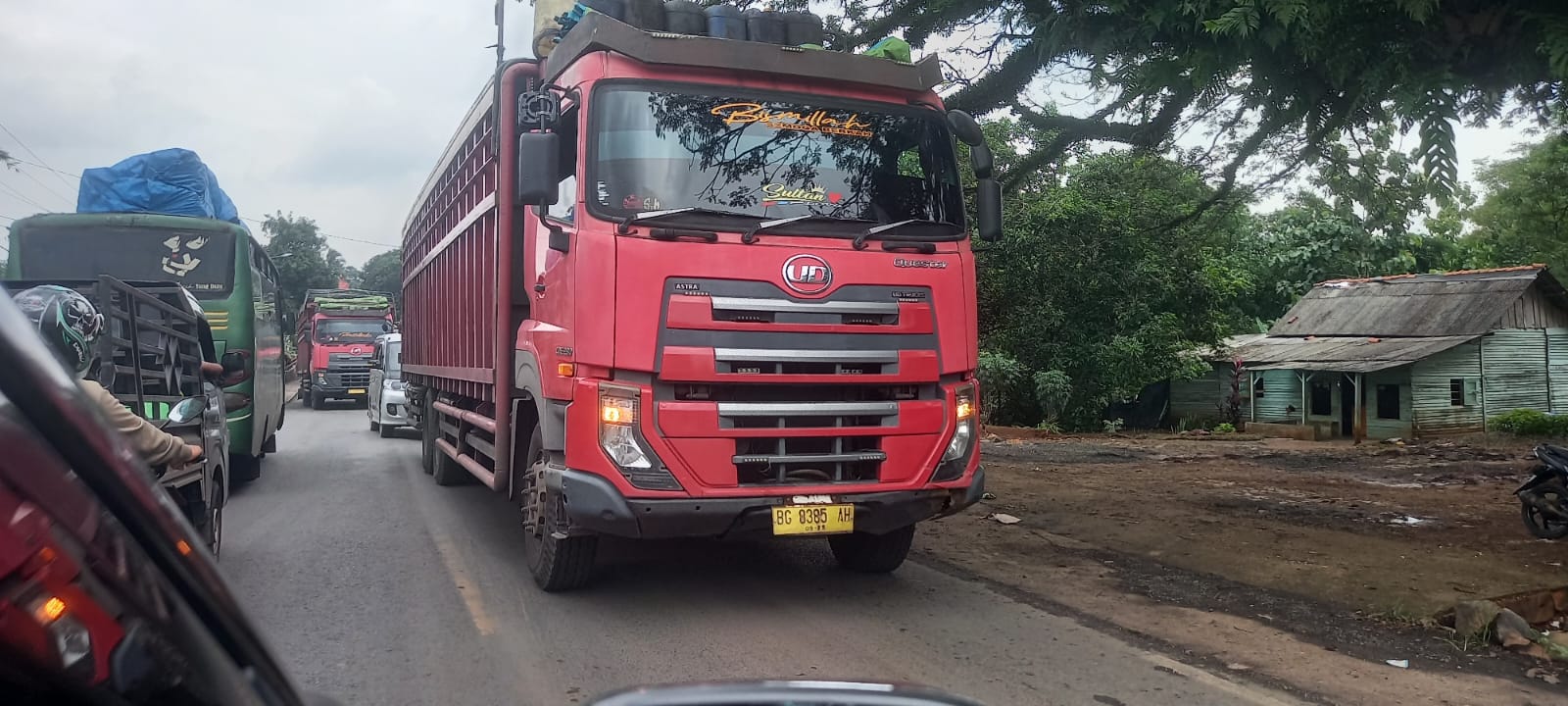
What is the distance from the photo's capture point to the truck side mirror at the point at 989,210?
652 centimetres

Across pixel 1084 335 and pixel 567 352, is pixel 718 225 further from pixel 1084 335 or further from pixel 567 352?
pixel 1084 335

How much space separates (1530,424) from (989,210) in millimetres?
21959

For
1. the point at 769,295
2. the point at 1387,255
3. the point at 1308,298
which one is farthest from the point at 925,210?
the point at 1387,255

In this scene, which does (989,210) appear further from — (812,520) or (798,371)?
(812,520)

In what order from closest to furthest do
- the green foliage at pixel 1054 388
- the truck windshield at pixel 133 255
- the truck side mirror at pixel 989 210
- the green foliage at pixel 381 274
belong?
1. the truck side mirror at pixel 989 210
2. the truck windshield at pixel 133 255
3. the green foliage at pixel 1054 388
4. the green foliage at pixel 381 274

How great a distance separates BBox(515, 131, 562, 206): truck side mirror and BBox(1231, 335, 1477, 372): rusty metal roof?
23.2m

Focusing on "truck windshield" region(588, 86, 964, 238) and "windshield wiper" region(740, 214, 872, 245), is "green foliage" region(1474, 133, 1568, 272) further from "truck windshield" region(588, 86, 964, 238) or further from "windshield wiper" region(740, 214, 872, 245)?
"windshield wiper" region(740, 214, 872, 245)

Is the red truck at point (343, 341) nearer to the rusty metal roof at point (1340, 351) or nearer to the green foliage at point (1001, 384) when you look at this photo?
the green foliage at point (1001, 384)

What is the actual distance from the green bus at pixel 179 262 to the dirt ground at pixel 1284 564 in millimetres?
7313

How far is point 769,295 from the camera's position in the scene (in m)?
5.33

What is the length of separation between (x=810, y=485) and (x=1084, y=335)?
59.8ft

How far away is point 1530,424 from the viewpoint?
2270cm

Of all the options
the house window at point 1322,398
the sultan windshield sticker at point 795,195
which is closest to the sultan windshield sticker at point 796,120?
the sultan windshield sticker at point 795,195

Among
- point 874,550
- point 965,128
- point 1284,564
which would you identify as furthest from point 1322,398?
point 965,128
